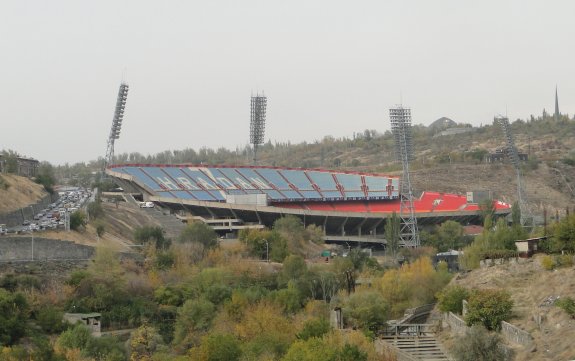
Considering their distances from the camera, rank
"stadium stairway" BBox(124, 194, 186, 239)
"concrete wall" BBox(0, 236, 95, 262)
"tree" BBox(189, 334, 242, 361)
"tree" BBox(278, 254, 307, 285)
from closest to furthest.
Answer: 1. "tree" BBox(189, 334, 242, 361)
2. "concrete wall" BBox(0, 236, 95, 262)
3. "tree" BBox(278, 254, 307, 285)
4. "stadium stairway" BBox(124, 194, 186, 239)

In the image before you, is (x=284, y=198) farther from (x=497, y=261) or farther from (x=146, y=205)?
(x=497, y=261)

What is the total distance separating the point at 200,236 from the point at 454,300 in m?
28.3

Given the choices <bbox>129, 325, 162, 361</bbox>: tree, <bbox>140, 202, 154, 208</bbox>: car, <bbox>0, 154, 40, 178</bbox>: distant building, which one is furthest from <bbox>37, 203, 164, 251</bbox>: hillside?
<bbox>129, 325, 162, 361</bbox>: tree

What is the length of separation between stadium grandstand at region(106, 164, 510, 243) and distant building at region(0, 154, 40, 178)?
24.7 feet

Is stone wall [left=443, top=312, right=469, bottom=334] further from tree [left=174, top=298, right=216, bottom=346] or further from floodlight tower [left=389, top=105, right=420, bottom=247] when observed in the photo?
floodlight tower [left=389, top=105, right=420, bottom=247]

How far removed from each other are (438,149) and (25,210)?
88.1m

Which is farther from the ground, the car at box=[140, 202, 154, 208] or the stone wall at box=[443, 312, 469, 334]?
the car at box=[140, 202, 154, 208]

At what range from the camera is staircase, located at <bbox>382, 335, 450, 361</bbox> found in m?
33.6

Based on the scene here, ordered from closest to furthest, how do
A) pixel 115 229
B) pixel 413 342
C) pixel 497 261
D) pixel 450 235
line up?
Answer: pixel 413 342, pixel 497 261, pixel 115 229, pixel 450 235

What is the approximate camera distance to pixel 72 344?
123 ft

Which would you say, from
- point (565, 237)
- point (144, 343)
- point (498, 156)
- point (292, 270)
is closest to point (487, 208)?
point (292, 270)

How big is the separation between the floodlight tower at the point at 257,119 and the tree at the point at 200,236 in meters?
37.3

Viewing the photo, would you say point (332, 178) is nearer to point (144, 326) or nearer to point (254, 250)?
point (254, 250)

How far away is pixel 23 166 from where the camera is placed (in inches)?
3684
